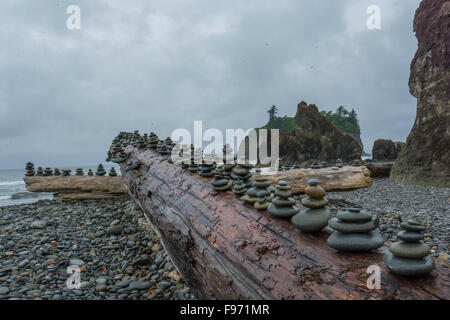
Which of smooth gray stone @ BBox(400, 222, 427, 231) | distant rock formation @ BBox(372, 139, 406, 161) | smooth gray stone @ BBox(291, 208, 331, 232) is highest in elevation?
distant rock formation @ BBox(372, 139, 406, 161)

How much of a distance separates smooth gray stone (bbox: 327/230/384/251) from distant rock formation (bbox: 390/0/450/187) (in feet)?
49.6

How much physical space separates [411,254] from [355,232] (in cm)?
31

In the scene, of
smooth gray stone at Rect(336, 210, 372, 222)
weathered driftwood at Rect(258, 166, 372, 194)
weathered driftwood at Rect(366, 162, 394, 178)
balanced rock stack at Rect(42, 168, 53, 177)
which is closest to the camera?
smooth gray stone at Rect(336, 210, 372, 222)

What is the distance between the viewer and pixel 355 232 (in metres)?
1.57

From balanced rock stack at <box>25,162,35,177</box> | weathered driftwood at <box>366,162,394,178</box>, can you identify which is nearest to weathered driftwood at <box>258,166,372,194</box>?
balanced rock stack at <box>25,162,35,177</box>

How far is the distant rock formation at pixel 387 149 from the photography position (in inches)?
1169

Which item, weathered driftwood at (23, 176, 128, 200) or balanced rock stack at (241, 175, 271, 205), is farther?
weathered driftwood at (23, 176, 128, 200)

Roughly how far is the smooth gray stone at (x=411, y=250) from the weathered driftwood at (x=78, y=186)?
8271 mm

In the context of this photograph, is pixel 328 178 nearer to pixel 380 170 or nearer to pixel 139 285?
pixel 139 285

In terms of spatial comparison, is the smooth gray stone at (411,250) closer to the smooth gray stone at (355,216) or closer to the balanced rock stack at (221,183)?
the smooth gray stone at (355,216)

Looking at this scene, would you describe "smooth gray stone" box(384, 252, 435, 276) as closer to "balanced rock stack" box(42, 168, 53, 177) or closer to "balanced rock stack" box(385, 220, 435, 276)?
"balanced rock stack" box(385, 220, 435, 276)

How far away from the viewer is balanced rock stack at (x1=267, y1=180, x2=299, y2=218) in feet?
6.61

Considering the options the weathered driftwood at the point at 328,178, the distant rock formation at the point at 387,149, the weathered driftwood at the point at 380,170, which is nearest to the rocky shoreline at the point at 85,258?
the weathered driftwood at the point at 328,178
